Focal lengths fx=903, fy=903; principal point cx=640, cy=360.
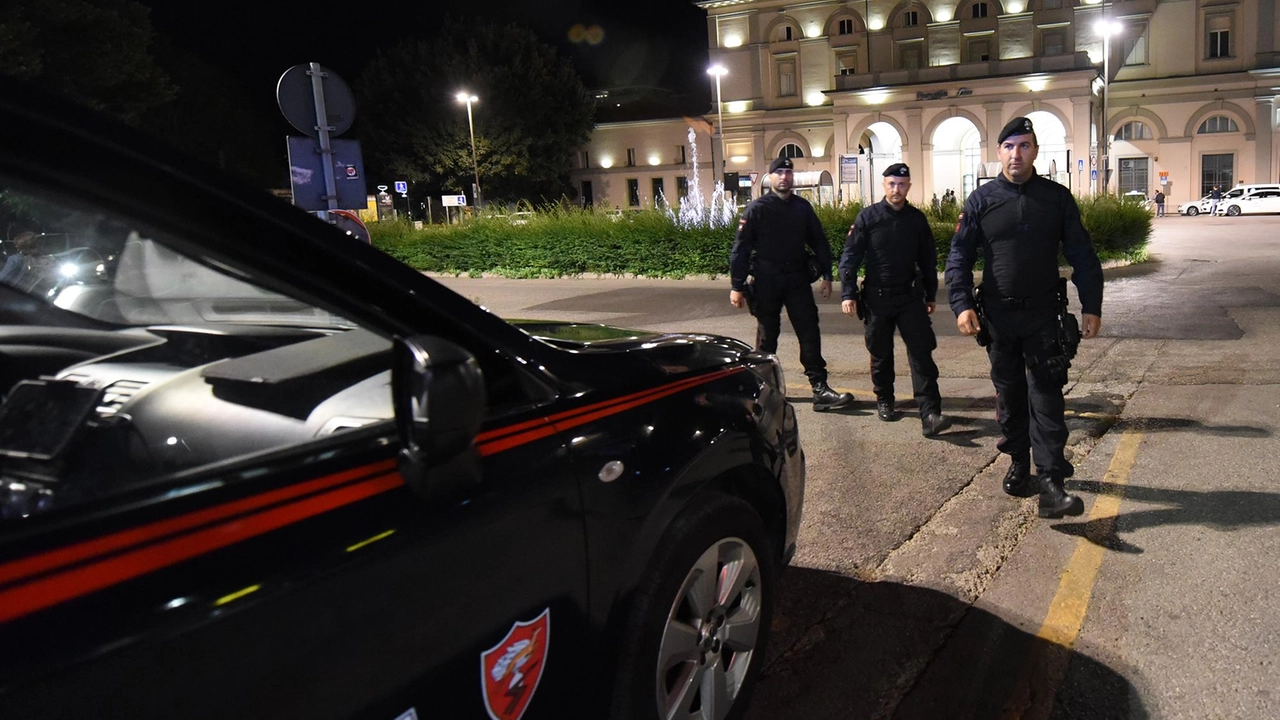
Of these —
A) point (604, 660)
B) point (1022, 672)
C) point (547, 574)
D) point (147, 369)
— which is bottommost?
point (1022, 672)

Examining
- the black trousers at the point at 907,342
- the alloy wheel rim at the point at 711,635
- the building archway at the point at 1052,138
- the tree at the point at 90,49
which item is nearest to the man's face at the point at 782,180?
the black trousers at the point at 907,342

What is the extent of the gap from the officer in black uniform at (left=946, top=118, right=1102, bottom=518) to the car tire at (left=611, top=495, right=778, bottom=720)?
2200 millimetres

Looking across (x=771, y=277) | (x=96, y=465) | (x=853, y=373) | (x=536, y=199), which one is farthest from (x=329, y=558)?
(x=536, y=199)

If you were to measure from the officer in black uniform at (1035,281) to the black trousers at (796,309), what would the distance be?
235 cm

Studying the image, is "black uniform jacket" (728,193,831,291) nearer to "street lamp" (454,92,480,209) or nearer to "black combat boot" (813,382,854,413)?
"black combat boot" (813,382,854,413)

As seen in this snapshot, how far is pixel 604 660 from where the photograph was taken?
2047 mm

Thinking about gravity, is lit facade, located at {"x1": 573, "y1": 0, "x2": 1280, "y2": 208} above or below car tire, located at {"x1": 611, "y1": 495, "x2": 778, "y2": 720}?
above

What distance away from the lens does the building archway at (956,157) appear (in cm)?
5253

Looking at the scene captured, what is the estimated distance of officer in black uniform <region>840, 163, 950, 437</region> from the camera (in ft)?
19.5

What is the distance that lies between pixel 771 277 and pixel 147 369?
17.2 ft

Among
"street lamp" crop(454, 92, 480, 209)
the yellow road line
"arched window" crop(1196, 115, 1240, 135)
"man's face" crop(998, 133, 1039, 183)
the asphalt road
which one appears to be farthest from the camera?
"arched window" crop(1196, 115, 1240, 135)

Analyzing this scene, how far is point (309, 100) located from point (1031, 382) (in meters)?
5.68

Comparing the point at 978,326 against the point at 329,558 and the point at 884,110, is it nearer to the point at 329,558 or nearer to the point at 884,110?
the point at 329,558

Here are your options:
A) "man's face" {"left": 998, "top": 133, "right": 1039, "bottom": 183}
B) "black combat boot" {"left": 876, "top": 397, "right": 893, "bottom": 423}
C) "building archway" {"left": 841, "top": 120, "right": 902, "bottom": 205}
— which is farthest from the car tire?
"building archway" {"left": 841, "top": 120, "right": 902, "bottom": 205}
